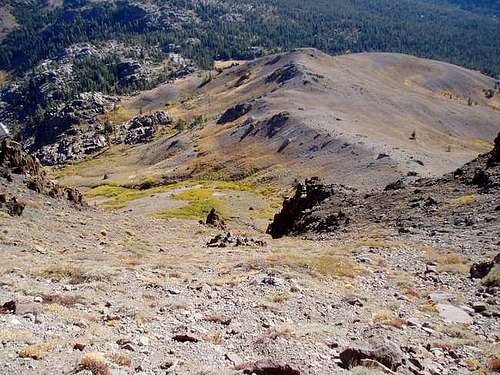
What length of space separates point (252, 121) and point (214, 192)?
42005mm

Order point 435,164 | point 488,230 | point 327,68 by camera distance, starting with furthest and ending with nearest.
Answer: point 327,68 → point 435,164 → point 488,230

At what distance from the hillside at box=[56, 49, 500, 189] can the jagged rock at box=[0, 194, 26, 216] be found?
4270cm

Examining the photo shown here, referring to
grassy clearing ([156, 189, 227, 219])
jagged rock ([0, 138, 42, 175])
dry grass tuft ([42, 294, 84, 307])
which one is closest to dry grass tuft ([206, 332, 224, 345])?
dry grass tuft ([42, 294, 84, 307])

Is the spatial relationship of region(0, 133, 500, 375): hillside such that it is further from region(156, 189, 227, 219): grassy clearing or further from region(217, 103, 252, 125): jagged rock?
region(217, 103, 252, 125): jagged rock

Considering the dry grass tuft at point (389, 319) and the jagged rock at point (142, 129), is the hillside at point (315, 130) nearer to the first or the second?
the jagged rock at point (142, 129)

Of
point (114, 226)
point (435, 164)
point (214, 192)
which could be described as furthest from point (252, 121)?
point (114, 226)

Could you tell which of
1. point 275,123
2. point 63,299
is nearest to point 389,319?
point 63,299

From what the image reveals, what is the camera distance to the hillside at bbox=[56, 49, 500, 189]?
76.4 m

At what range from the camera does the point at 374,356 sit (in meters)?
11.0

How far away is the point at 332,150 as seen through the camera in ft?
264

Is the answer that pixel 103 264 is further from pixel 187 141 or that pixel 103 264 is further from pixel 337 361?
pixel 187 141

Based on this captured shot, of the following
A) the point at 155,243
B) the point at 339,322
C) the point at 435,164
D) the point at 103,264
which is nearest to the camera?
the point at 339,322

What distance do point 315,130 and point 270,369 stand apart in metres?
83.4

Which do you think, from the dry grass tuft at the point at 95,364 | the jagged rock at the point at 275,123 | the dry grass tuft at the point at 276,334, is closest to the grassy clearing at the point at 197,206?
the jagged rock at the point at 275,123
